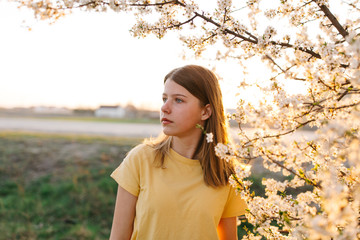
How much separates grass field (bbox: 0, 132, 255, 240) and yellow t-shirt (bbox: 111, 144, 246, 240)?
265 cm

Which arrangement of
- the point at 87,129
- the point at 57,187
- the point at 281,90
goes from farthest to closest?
the point at 87,129 < the point at 57,187 < the point at 281,90

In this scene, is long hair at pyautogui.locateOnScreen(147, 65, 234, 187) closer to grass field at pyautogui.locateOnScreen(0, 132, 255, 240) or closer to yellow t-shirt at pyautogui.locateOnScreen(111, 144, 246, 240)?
yellow t-shirt at pyautogui.locateOnScreen(111, 144, 246, 240)

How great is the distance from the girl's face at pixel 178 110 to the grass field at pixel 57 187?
8.82 feet

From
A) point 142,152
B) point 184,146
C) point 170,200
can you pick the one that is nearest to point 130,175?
point 142,152

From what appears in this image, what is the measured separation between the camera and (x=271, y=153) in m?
1.67

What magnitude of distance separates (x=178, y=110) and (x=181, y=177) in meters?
0.42

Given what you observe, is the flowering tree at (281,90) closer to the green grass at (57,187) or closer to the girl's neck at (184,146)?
the girl's neck at (184,146)

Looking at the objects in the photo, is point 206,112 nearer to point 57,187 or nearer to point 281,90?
point 281,90

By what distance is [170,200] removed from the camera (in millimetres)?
1892

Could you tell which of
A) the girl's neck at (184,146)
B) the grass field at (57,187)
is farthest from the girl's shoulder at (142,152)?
the grass field at (57,187)

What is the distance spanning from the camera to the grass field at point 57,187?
4555 millimetres

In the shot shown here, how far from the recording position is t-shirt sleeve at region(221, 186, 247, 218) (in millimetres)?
2102

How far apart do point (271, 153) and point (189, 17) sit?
887 mm

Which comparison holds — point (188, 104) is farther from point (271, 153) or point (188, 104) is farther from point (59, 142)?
point (59, 142)
